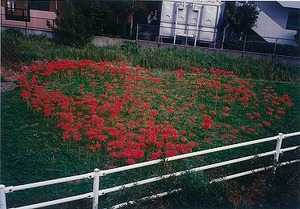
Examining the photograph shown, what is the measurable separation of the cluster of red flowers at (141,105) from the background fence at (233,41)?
4124mm

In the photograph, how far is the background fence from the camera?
13.7 m

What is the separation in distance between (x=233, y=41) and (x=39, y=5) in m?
9.81

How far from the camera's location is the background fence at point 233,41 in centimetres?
1369

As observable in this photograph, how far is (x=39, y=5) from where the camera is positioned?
52.9ft

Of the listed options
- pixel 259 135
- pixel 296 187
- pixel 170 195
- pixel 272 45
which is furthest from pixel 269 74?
pixel 170 195

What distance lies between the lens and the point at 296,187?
467cm

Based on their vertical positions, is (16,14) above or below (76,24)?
above

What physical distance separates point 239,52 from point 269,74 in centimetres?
309

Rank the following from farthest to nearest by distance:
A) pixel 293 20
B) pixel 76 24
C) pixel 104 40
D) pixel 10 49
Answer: pixel 293 20 → pixel 104 40 → pixel 76 24 → pixel 10 49

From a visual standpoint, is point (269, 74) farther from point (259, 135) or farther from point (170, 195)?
point (170, 195)

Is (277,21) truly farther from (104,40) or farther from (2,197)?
(2,197)

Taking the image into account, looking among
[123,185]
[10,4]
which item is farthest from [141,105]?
[10,4]

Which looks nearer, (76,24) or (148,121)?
(148,121)

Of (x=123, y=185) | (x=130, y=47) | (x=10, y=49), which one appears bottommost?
(x=123, y=185)
